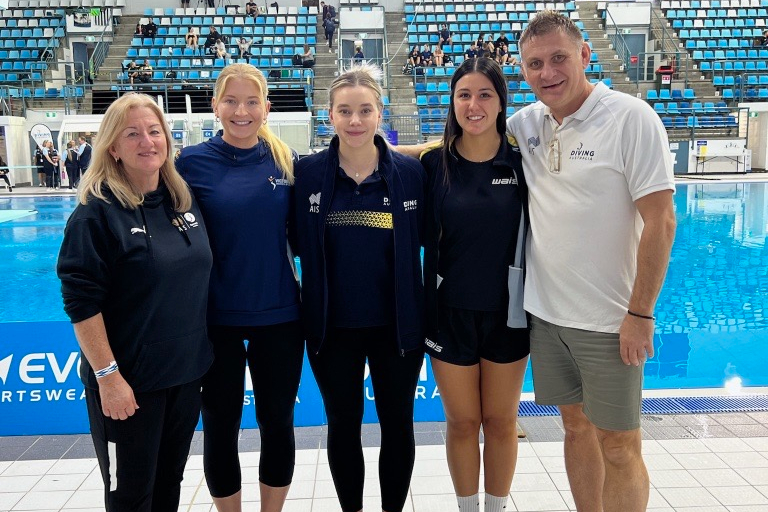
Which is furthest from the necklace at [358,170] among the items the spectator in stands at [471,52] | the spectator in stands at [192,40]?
the spectator in stands at [192,40]

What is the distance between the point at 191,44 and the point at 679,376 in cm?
2050

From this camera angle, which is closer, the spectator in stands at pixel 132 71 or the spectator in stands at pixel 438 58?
the spectator in stands at pixel 132 71

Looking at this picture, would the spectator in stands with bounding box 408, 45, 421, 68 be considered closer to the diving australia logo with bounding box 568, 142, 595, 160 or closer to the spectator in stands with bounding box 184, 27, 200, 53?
the spectator in stands with bounding box 184, 27, 200, 53

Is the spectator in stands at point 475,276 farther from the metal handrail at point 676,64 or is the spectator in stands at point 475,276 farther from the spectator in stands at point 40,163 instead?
the metal handrail at point 676,64

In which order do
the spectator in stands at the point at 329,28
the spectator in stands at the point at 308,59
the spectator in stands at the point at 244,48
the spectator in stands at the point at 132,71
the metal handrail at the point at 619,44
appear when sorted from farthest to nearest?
the spectator in stands at the point at 329,28 < the metal handrail at the point at 619,44 < the spectator in stands at the point at 244,48 < the spectator in stands at the point at 308,59 < the spectator in stands at the point at 132,71

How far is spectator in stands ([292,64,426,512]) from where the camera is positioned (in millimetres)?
2082

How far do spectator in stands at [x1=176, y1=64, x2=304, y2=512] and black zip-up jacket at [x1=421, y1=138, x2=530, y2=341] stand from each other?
0.46 metres

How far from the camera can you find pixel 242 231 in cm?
206

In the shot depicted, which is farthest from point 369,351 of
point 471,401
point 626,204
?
point 626,204

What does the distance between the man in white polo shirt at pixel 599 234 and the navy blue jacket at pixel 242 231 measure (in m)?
0.84

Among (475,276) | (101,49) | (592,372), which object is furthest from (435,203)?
(101,49)

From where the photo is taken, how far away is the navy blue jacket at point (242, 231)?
206 cm

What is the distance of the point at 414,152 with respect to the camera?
2.37 metres

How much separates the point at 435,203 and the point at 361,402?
2.43 ft
